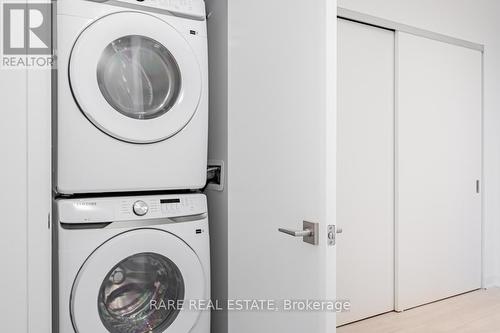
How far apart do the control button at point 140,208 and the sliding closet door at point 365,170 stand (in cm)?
131

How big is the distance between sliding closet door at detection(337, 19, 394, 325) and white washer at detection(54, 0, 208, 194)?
1.11 meters

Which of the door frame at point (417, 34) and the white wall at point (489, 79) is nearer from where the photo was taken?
the door frame at point (417, 34)

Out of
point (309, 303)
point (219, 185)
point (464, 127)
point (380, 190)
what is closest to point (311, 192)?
point (309, 303)

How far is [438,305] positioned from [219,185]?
2146 millimetres

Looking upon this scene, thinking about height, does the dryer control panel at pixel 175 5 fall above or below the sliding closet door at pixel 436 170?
above

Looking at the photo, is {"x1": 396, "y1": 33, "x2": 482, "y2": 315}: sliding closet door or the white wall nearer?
{"x1": 396, "y1": 33, "x2": 482, "y2": 315}: sliding closet door

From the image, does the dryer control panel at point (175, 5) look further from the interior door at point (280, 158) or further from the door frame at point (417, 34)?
the door frame at point (417, 34)

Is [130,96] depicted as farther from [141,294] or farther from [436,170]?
[436,170]

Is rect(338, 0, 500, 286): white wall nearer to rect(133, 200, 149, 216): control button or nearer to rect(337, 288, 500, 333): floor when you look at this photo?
rect(337, 288, 500, 333): floor

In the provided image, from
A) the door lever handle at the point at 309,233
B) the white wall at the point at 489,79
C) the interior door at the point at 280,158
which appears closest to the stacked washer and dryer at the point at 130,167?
the interior door at the point at 280,158

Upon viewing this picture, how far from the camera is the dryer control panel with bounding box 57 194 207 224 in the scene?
1.50 meters

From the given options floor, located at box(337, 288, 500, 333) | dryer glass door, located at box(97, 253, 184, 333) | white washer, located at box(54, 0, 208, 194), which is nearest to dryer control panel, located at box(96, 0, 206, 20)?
white washer, located at box(54, 0, 208, 194)

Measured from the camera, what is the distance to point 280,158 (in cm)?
142

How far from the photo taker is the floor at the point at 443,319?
2.50 metres
